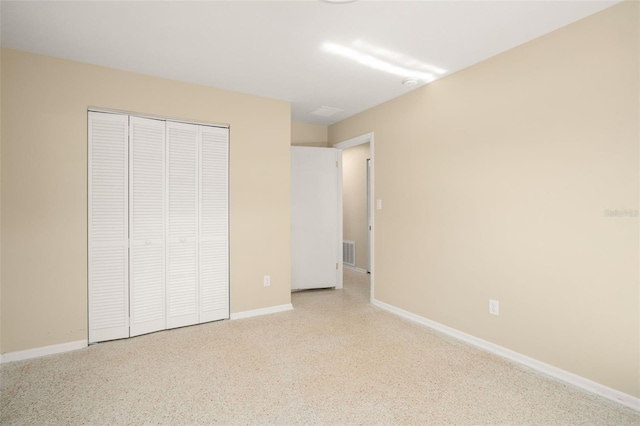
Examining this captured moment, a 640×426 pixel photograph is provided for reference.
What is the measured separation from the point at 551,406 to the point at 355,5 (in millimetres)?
2704

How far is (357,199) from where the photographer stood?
6.10 metres

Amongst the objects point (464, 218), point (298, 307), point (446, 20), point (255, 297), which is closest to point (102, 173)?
point (255, 297)

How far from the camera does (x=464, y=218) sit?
2.94 m

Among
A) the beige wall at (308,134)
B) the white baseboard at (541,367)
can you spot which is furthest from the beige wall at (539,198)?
the beige wall at (308,134)

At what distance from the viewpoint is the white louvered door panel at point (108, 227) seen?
9.29ft

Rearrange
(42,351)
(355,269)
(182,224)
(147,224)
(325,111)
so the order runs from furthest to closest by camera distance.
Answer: (355,269) → (325,111) → (182,224) → (147,224) → (42,351)

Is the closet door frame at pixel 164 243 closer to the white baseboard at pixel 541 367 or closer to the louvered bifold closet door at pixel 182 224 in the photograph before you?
the louvered bifold closet door at pixel 182 224

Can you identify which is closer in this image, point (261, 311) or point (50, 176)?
point (50, 176)

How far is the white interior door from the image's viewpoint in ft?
14.9

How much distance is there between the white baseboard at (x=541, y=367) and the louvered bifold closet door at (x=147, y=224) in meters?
2.60

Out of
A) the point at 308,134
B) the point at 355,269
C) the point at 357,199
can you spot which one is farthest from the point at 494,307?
the point at 357,199

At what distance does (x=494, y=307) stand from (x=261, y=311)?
7.69 feet

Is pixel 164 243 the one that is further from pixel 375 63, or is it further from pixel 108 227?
pixel 375 63

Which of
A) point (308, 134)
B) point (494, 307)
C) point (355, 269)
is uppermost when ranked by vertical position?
point (308, 134)
